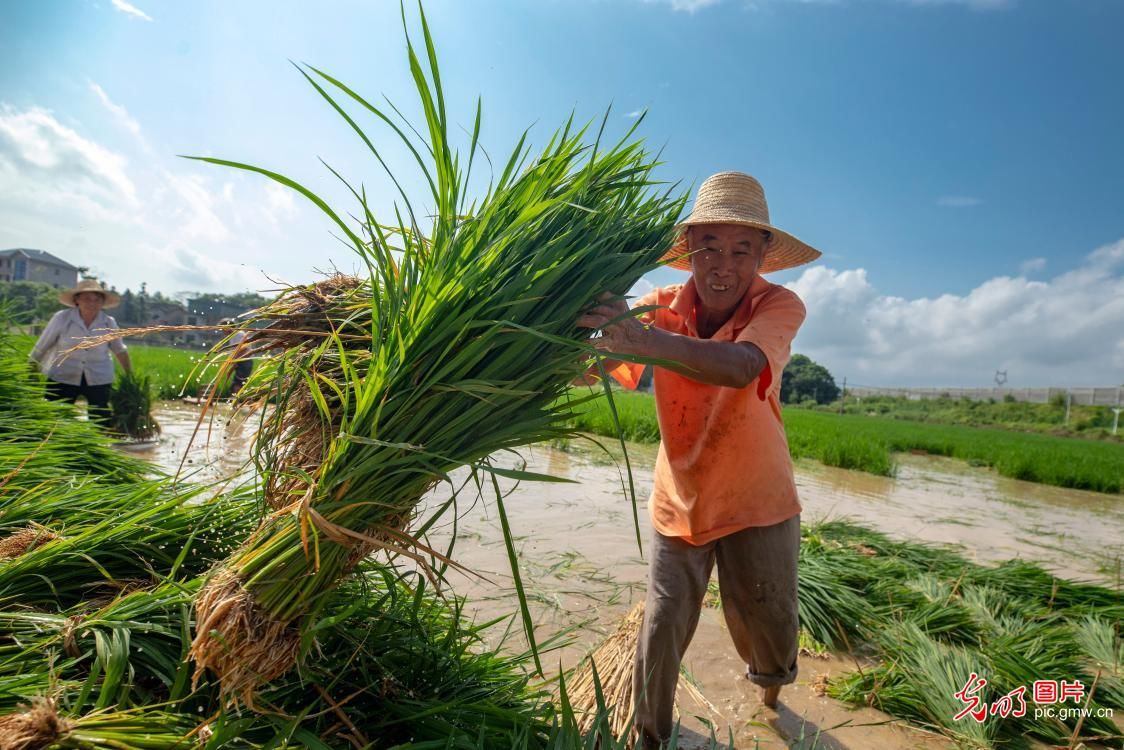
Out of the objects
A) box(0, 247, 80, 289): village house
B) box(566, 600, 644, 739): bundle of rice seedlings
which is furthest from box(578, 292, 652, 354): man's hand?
box(0, 247, 80, 289): village house

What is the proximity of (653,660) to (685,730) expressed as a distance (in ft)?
1.56

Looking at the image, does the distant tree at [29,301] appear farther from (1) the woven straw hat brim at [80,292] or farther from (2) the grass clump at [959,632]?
(2) the grass clump at [959,632]

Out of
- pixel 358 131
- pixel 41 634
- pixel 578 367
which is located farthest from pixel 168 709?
pixel 358 131

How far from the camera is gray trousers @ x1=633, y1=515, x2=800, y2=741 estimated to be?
78.4 inches

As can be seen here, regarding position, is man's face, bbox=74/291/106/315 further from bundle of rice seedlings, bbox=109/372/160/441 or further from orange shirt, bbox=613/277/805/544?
orange shirt, bbox=613/277/805/544

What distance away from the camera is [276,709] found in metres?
1.01

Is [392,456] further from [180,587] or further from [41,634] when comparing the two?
[41,634]

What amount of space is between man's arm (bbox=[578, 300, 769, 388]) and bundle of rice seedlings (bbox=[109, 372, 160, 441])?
7326 mm

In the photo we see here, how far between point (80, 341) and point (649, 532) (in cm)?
481

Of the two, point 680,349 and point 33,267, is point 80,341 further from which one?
point 33,267

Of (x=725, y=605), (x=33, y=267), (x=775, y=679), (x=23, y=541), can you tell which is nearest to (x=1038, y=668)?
(x=775, y=679)

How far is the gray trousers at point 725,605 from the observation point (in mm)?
1990

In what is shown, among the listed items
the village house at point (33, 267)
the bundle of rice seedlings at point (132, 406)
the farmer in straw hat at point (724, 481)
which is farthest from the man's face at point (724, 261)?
the village house at point (33, 267)

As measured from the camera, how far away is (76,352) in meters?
5.25
